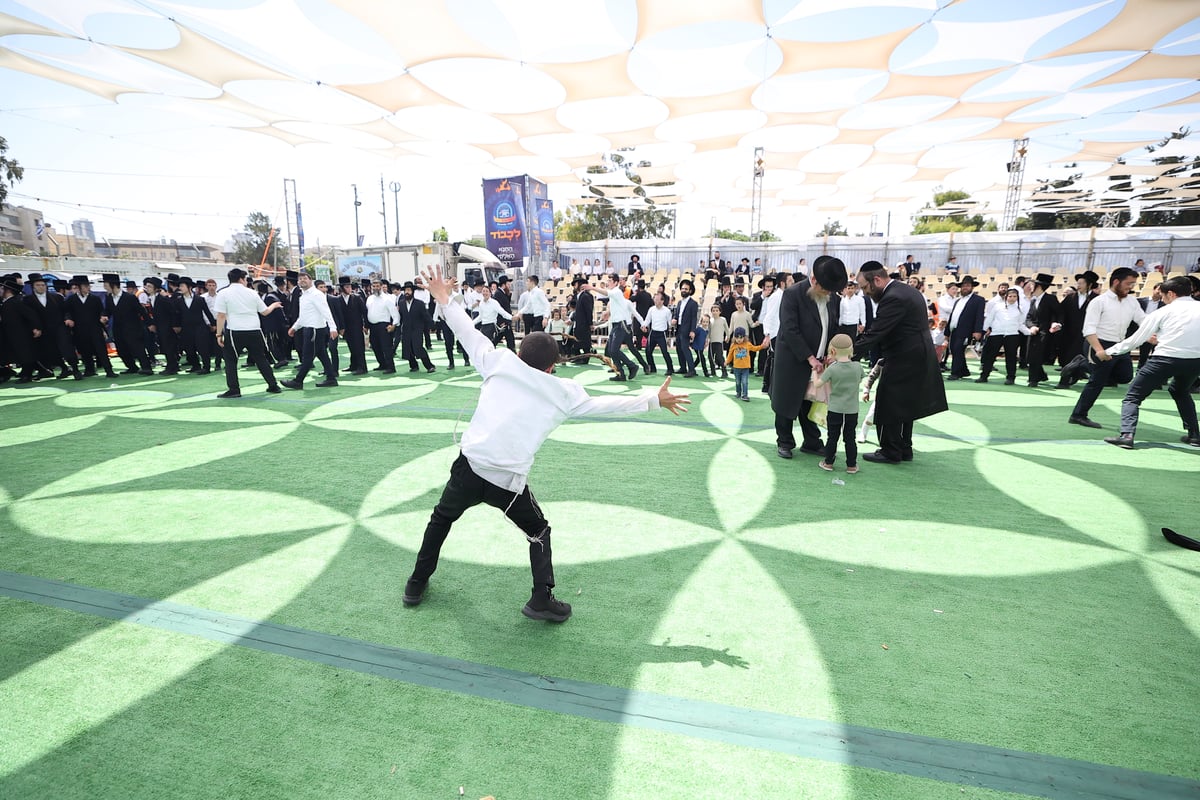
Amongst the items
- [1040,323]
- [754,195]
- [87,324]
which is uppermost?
[754,195]

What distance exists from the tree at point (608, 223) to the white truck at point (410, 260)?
71.6 ft

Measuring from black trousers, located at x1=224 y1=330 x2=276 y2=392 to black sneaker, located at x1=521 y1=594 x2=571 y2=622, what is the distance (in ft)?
22.5

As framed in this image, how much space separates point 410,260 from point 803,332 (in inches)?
966

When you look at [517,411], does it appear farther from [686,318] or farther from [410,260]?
[410,260]

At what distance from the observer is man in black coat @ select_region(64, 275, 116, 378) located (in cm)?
958

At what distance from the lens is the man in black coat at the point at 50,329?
30.1ft

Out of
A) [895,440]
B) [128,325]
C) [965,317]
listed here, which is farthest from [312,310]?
[965,317]

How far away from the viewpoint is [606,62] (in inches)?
522

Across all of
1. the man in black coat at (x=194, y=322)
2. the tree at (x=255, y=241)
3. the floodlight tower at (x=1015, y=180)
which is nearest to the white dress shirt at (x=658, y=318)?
the man in black coat at (x=194, y=322)

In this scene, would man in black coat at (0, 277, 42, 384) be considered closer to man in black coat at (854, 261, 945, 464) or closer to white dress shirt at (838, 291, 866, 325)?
man in black coat at (854, 261, 945, 464)

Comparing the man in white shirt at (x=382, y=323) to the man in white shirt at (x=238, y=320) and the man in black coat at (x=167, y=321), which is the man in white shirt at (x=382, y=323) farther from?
the man in black coat at (x=167, y=321)

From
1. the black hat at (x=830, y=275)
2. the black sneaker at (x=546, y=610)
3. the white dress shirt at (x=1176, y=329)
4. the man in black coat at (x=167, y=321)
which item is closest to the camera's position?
the black sneaker at (x=546, y=610)

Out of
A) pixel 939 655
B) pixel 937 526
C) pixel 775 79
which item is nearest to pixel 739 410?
pixel 937 526

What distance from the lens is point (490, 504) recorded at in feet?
7.84
